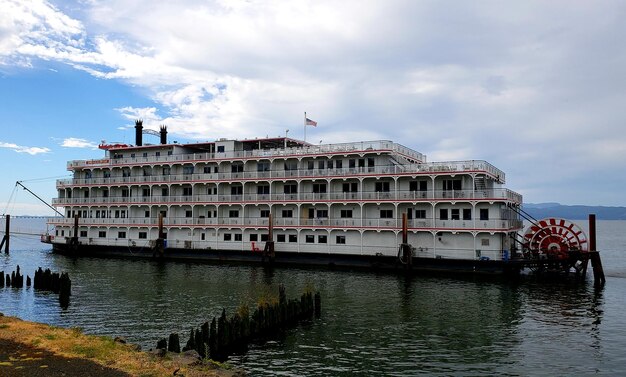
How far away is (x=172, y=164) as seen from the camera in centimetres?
6312

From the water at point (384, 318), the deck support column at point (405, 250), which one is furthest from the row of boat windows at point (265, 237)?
the deck support column at point (405, 250)

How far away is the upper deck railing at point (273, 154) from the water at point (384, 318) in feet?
44.7

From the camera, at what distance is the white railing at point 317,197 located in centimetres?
4612

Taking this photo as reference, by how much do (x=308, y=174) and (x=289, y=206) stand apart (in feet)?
15.8

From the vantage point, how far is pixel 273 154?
57.1 meters

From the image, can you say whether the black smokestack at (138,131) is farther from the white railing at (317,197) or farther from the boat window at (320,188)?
the boat window at (320,188)

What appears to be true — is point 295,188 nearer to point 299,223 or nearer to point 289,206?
point 289,206

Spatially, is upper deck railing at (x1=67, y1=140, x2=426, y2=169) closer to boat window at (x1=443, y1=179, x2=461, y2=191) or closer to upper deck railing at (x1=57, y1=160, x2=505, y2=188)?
upper deck railing at (x1=57, y1=160, x2=505, y2=188)

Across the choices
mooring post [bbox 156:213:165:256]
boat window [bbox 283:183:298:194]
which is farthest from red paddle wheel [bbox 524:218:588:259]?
mooring post [bbox 156:213:165:256]

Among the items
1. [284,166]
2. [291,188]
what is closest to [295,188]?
[291,188]

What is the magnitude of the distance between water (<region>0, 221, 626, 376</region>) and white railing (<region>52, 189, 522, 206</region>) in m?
8.44

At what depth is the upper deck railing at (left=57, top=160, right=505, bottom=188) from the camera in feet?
154

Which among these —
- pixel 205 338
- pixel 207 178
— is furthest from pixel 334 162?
pixel 205 338

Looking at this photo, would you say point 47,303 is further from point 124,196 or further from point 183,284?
point 124,196
